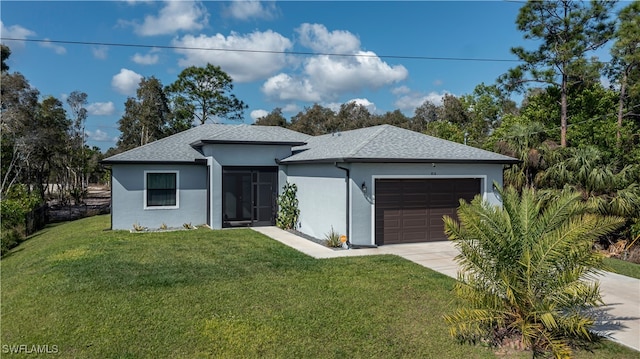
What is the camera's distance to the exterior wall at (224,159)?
627 inches

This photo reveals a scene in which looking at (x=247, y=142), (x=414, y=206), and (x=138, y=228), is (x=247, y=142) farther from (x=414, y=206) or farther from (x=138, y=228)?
(x=414, y=206)

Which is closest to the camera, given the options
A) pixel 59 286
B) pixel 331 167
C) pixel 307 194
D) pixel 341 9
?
pixel 59 286

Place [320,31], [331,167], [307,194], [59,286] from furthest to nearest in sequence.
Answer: [320,31], [307,194], [331,167], [59,286]

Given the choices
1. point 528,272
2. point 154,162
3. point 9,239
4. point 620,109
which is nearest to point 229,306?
point 528,272

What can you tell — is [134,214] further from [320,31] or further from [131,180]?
[320,31]

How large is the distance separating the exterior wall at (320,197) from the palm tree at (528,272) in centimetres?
676

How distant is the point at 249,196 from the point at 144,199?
4.34 meters

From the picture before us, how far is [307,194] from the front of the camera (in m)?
15.0

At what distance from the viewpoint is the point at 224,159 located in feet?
52.7

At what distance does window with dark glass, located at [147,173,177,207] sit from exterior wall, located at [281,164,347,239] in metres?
5.01

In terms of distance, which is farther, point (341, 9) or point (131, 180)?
point (341, 9)

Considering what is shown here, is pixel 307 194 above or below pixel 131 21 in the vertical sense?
below

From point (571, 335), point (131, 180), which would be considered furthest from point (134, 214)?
point (571, 335)

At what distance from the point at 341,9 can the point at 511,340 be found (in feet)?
53.8
